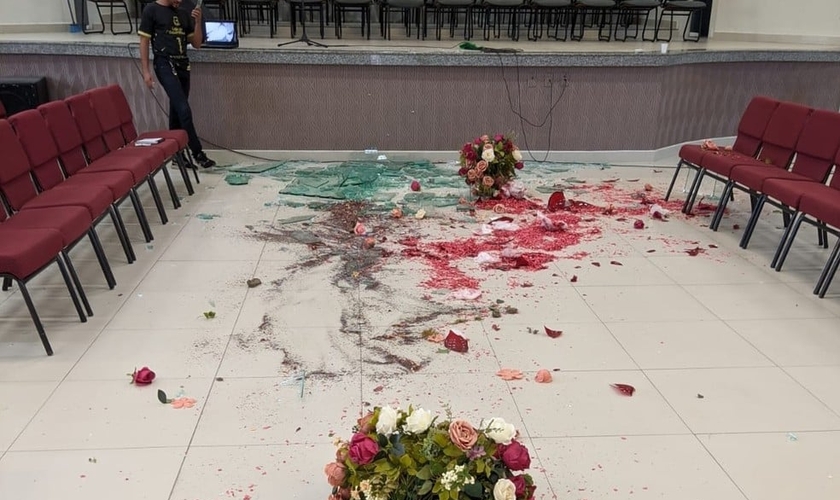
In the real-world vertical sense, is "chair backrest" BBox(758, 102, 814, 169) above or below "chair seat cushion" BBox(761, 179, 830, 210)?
above

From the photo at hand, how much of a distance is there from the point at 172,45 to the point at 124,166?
1730 mm

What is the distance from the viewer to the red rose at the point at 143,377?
2814mm

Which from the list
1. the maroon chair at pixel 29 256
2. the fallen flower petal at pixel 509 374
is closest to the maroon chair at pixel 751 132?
the fallen flower petal at pixel 509 374

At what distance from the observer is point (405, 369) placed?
2977 mm

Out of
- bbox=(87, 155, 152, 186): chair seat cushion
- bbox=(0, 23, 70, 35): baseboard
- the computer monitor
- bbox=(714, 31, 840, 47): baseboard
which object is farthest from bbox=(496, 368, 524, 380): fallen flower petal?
bbox=(714, 31, 840, 47): baseboard

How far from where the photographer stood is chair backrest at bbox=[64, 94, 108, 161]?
14.7 feet

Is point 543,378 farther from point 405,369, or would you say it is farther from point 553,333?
point 405,369

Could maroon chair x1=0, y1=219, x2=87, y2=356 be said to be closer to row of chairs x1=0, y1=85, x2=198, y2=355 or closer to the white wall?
row of chairs x1=0, y1=85, x2=198, y2=355

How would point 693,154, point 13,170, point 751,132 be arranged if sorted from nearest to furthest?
point 13,170 → point 751,132 → point 693,154

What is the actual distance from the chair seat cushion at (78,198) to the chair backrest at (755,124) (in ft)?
14.7

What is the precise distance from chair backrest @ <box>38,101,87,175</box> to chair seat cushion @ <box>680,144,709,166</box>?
439 centimetres

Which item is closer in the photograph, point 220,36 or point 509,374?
point 509,374

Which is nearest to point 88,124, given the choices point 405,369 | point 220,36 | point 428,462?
point 220,36

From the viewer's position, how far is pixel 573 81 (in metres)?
6.57
